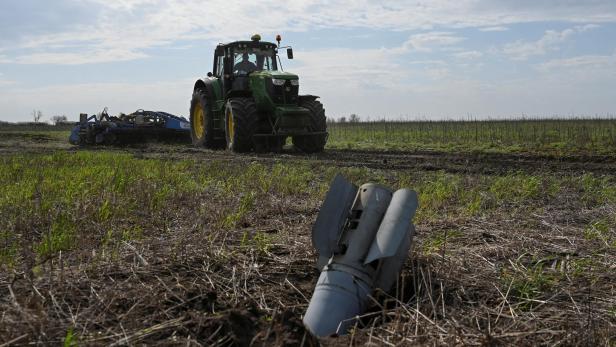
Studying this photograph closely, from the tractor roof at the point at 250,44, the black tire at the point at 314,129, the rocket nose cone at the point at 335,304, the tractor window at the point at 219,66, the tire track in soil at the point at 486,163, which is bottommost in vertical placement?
the rocket nose cone at the point at 335,304

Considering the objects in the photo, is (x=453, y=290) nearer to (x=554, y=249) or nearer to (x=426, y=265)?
(x=426, y=265)

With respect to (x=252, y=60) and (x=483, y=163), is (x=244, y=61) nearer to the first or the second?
(x=252, y=60)

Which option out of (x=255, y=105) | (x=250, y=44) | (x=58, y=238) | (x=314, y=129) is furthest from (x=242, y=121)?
(x=58, y=238)

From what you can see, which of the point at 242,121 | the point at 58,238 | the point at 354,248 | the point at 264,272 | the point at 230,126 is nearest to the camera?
the point at 354,248

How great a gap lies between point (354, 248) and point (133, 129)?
15.6 m

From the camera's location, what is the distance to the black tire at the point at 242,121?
45.8 ft

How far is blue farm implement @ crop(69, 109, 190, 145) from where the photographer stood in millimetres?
18031

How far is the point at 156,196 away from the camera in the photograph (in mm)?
6117

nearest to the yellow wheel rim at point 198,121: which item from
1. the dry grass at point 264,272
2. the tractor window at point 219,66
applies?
the tractor window at point 219,66

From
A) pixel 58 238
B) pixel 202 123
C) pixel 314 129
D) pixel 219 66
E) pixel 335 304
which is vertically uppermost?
pixel 219 66

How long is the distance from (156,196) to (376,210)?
10.7 ft

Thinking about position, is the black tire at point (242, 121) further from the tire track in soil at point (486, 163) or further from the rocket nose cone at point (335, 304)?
the rocket nose cone at point (335, 304)

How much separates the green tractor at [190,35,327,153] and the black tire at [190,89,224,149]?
0.02m

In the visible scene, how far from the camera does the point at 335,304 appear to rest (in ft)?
9.55
